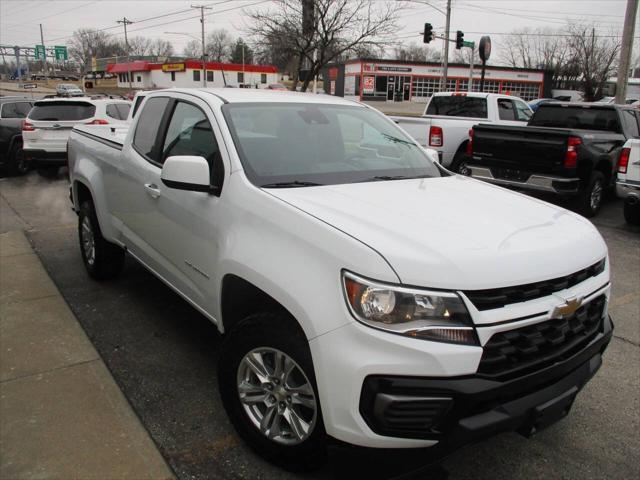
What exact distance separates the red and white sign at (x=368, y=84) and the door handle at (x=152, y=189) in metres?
57.5

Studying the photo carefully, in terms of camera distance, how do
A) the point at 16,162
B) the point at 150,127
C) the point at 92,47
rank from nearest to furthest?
1. the point at 150,127
2. the point at 16,162
3. the point at 92,47

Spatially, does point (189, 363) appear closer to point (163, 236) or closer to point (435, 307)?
point (163, 236)

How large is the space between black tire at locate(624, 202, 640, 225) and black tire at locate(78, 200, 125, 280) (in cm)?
729

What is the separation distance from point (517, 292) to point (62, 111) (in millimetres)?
12484

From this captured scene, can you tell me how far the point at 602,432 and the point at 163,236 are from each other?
294 centimetres

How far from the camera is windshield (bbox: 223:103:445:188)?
3.10m

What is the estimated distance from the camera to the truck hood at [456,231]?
83.7 inches

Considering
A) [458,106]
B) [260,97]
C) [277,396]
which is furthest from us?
[458,106]

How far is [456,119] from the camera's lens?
36.9 ft

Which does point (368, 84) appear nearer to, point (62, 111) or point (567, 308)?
point (62, 111)

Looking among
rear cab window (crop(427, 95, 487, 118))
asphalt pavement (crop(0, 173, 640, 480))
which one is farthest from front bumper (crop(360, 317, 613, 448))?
rear cab window (crop(427, 95, 487, 118))

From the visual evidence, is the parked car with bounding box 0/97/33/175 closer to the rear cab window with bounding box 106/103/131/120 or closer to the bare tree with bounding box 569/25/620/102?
the rear cab window with bounding box 106/103/131/120

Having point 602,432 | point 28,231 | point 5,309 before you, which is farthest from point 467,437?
point 28,231

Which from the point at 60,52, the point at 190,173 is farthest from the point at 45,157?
the point at 60,52
